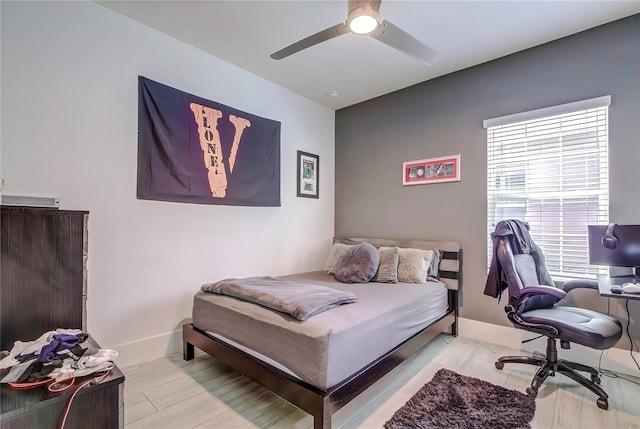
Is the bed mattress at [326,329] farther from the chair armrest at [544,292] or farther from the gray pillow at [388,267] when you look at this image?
the chair armrest at [544,292]

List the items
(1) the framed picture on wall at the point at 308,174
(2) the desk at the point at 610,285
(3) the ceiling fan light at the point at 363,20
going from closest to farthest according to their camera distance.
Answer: (2) the desk at the point at 610,285
(3) the ceiling fan light at the point at 363,20
(1) the framed picture on wall at the point at 308,174

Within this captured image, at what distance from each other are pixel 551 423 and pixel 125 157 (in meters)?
3.47

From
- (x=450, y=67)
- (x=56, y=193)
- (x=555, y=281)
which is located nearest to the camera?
(x=56, y=193)

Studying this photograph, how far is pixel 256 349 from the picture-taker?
6.27 feet

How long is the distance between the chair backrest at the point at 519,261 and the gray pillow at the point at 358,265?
3.62 ft

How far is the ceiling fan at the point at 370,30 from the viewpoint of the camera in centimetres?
188

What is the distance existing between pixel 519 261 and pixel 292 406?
200cm

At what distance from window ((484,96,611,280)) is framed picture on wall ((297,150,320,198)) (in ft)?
6.77

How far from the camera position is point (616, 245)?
2162 millimetres

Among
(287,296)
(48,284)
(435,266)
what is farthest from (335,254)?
(48,284)

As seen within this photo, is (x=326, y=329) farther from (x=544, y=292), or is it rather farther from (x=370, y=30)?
(x=370, y=30)

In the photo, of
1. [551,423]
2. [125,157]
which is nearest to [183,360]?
[125,157]

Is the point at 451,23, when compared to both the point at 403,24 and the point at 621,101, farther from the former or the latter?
the point at 621,101

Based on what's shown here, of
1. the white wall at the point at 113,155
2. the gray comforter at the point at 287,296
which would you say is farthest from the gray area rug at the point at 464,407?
the white wall at the point at 113,155
